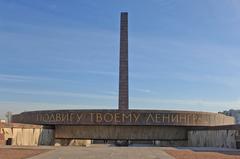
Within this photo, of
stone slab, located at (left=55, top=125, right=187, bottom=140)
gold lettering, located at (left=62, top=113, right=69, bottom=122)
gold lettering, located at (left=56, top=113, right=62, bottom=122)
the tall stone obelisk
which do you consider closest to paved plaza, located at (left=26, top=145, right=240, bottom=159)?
gold lettering, located at (left=62, top=113, right=69, bottom=122)

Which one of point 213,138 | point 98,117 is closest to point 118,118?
point 98,117

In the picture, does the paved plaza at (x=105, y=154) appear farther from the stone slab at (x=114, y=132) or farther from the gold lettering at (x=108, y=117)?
the stone slab at (x=114, y=132)

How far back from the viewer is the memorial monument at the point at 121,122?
113ft

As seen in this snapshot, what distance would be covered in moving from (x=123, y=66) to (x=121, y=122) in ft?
37.9

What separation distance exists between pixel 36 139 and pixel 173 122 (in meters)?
12.8

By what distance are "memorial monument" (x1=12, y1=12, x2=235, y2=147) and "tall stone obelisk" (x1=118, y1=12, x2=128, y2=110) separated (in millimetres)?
6866

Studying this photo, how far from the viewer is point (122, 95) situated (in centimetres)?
4353

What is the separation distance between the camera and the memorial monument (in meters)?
34.4

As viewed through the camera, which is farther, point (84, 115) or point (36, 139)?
point (84, 115)

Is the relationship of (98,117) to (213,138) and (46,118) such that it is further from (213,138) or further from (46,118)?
(213,138)

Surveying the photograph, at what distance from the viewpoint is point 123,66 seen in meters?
44.5

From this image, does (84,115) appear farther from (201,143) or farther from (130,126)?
(201,143)

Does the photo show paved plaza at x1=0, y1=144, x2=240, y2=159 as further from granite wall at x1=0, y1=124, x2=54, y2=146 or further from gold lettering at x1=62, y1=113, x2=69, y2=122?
gold lettering at x1=62, y1=113, x2=69, y2=122

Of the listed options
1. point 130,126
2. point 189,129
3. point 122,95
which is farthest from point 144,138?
point 122,95
